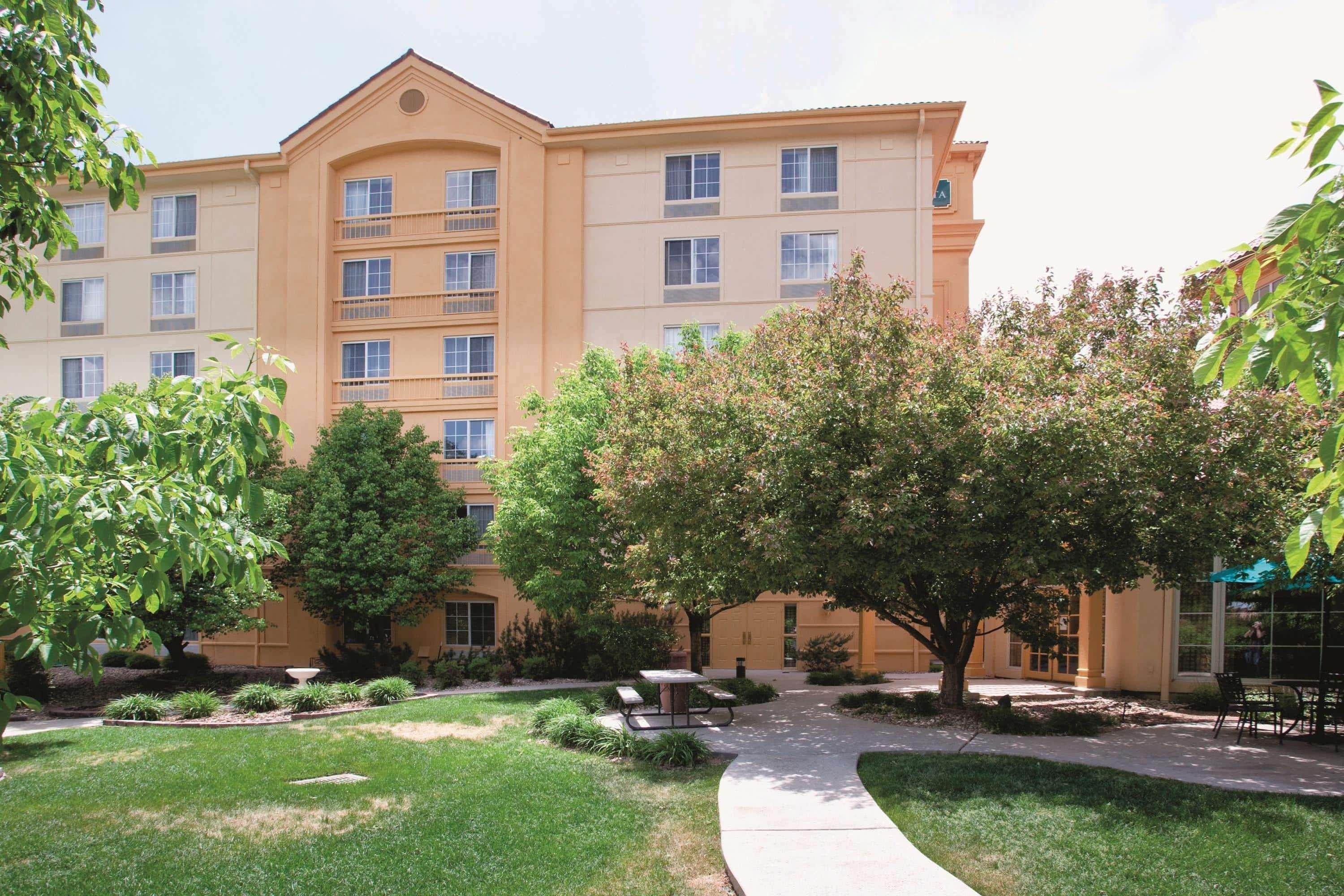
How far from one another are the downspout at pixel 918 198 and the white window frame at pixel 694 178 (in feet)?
18.6

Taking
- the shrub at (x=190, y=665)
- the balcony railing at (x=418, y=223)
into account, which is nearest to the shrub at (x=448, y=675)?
the shrub at (x=190, y=665)

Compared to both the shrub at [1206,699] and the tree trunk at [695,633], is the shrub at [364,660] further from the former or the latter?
the shrub at [1206,699]

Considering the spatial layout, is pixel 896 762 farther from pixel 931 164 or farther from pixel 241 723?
pixel 931 164

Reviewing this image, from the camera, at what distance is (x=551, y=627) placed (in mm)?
25922

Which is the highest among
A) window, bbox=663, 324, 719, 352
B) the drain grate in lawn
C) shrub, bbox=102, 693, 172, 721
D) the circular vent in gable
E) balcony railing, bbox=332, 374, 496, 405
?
the circular vent in gable

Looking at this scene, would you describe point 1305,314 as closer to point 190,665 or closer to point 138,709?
point 138,709

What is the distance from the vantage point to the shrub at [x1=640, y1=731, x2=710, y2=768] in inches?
470

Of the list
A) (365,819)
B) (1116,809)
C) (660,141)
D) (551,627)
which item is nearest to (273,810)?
(365,819)

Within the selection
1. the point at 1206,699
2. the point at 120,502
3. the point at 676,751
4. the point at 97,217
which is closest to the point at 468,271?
the point at 97,217

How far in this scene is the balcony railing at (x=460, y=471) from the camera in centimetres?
2852

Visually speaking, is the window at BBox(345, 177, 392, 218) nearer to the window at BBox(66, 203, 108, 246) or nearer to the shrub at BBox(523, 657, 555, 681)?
the window at BBox(66, 203, 108, 246)

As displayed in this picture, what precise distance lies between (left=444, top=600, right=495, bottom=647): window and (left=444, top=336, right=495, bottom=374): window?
715 centimetres

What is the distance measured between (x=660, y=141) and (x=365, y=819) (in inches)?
905

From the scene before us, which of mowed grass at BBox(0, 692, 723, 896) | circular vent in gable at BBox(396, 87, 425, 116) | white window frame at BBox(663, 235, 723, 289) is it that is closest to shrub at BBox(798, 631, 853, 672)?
white window frame at BBox(663, 235, 723, 289)
